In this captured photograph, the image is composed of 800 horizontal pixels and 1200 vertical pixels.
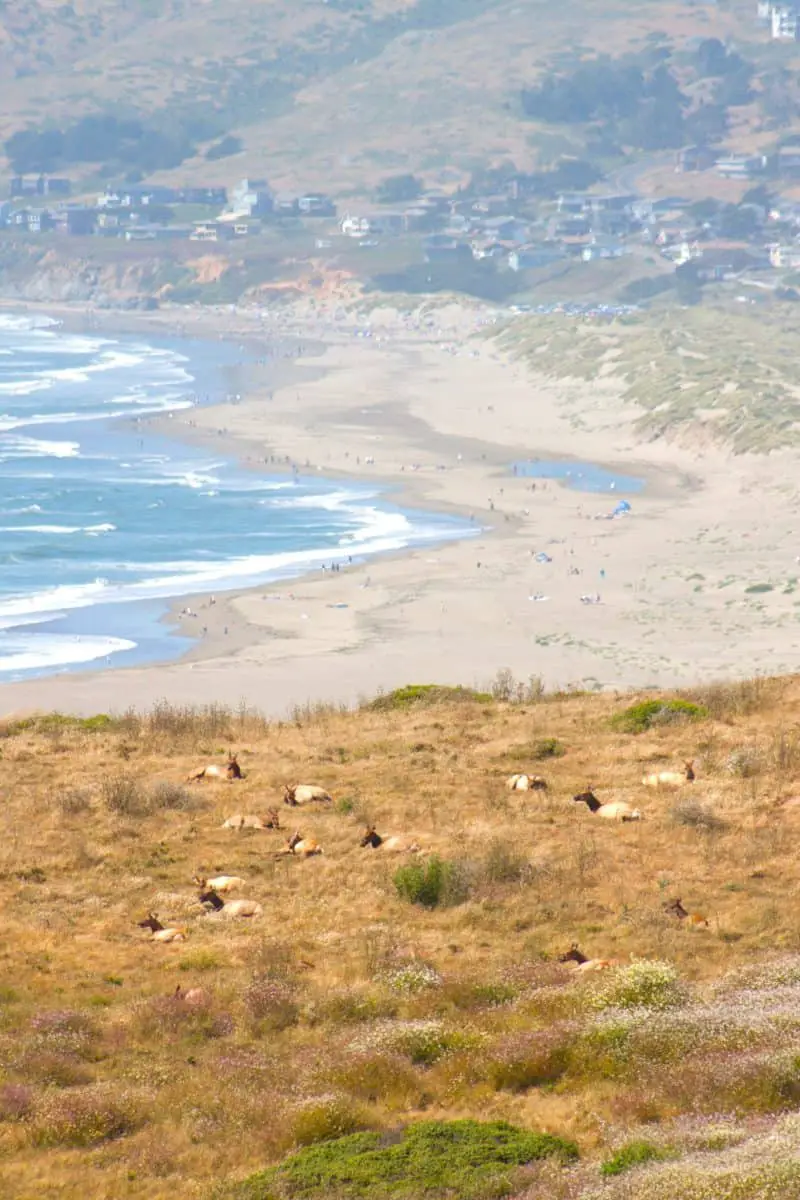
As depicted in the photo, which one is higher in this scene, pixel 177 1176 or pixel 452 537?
pixel 177 1176

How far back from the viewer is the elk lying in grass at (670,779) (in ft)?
Result: 58.3

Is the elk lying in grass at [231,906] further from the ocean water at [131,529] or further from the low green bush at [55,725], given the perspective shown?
the ocean water at [131,529]

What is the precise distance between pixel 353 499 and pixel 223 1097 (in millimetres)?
52306

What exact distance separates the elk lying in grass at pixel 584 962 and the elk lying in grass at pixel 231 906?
2.83m

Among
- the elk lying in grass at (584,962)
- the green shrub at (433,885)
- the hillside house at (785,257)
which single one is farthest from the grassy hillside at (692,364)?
the elk lying in grass at (584,962)

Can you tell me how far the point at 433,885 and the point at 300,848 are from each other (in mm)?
1840

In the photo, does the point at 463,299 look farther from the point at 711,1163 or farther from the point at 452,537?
the point at 711,1163

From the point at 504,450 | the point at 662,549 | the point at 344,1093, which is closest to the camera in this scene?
the point at 344,1093

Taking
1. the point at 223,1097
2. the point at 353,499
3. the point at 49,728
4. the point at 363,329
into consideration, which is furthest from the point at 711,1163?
the point at 363,329

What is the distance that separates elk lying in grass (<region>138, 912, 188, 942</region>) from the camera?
1354cm

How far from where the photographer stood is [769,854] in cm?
1514

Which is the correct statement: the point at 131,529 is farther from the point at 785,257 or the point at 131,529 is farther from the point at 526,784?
the point at 785,257

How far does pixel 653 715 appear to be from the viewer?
21.1 meters

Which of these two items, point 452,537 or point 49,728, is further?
point 452,537
